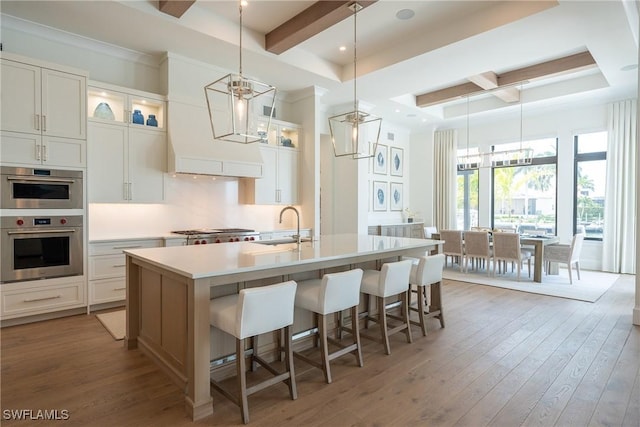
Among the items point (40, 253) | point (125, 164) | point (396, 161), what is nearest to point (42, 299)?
point (40, 253)

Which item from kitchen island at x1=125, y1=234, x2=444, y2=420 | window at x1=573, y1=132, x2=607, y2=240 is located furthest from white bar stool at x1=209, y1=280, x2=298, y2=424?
window at x1=573, y1=132, x2=607, y2=240

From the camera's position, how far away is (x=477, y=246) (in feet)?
21.0

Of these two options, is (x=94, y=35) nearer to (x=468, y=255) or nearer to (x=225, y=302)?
(x=225, y=302)

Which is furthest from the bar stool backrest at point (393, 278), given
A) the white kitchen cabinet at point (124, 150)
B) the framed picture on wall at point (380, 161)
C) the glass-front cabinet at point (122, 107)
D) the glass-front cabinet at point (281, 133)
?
the framed picture on wall at point (380, 161)

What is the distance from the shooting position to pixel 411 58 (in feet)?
15.6

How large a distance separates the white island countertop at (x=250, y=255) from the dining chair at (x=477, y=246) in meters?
3.14

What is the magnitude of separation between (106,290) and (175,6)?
10.8 ft

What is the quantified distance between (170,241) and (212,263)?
2.47m

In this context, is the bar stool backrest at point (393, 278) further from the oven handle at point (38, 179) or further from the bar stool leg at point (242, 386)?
the oven handle at point (38, 179)

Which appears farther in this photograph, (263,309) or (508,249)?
(508,249)

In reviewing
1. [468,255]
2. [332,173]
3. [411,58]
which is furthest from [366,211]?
[411,58]

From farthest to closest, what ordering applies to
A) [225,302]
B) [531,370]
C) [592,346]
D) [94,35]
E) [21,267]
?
1. [94,35]
2. [21,267]
3. [592,346]
4. [531,370]
5. [225,302]

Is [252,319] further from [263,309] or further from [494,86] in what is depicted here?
[494,86]

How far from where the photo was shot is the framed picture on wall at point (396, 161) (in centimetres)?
842
